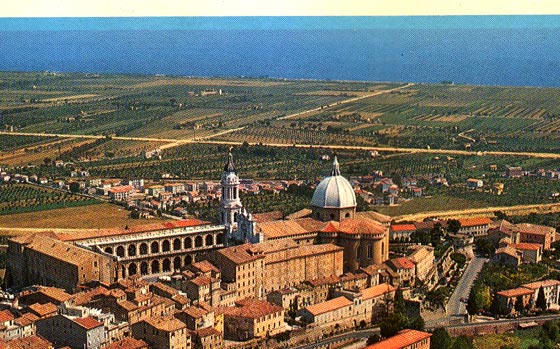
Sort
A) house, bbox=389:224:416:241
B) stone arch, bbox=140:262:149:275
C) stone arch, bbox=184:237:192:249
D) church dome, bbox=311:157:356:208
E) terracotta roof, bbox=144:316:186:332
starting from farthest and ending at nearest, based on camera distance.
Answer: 1. house, bbox=389:224:416:241
2. stone arch, bbox=184:237:192:249
3. church dome, bbox=311:157:356:208
4. stone arch, bbox=140:262:149:275
5. terracotta roof, bbox=144:316:186:332

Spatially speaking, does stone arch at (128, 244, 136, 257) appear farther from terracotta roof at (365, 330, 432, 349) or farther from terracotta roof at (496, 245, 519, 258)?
terracotta roof at (496, 245, 519, 258)

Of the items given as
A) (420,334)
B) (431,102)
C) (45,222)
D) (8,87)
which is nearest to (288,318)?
(420,334)

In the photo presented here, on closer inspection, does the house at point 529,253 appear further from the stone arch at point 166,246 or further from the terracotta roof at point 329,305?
the stone arch at point 166,246

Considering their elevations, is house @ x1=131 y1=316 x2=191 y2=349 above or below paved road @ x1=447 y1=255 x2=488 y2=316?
above

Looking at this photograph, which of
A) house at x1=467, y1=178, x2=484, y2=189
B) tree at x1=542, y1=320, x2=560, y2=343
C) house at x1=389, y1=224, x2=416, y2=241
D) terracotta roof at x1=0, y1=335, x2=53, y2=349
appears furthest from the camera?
house at x1=467, y1=178, x2=484, y2=189

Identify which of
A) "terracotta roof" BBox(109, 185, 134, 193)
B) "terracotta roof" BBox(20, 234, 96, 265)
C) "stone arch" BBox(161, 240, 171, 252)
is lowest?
"terracotta roof" BBox(109, 185, 134, 193)

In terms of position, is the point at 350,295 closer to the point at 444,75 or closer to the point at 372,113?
the point at 372,113

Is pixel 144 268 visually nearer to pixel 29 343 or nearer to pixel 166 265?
pixel 166 265

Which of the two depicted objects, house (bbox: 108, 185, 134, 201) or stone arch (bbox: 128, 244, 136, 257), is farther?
house (bbox: 108, 185, 134, 201)

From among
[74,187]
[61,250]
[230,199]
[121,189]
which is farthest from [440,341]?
[74,187]

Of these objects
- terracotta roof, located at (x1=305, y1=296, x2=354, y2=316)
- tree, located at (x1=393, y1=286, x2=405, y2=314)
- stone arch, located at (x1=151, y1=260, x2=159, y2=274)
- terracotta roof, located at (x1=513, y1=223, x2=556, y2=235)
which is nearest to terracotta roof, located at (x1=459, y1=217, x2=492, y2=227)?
terracotta roof, located at (x1=513, y1=223, x2=556, y2=235)
